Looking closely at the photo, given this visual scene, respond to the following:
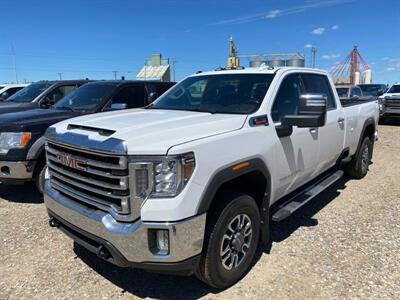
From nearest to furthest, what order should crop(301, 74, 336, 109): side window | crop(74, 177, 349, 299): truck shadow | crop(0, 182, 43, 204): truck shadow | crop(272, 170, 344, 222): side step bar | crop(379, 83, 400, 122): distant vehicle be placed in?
crop(74, 177, 349, 299): truck shadow → crop(272, 170, 344, 222): side step bar → crop(301, 74, 336, 109): side window → crop(0, 182, 43, 204): truck shadow → crop(379, 83, 400, 122): distant vehicle

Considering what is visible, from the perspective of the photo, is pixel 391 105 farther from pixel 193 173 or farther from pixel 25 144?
pixel 193 173

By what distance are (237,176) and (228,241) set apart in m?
0.58

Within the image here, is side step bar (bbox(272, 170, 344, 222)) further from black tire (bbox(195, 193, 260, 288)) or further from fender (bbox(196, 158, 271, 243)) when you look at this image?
black tire (bbox(195, 193, 260, 288))

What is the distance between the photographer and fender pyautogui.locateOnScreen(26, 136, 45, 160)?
193 inches

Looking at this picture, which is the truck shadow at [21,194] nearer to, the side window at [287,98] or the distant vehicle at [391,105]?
the side window at [287,98]

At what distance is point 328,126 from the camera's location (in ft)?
15.4

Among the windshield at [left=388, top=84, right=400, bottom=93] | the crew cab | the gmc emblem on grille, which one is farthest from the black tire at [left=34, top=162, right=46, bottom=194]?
the windshield at [left=388, top=84, right=400, bottom=93]

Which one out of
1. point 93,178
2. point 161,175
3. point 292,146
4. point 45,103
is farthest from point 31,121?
point 292,146

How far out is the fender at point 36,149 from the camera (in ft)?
16.1

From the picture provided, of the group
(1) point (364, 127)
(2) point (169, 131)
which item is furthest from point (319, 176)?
(2) point (169, 131)

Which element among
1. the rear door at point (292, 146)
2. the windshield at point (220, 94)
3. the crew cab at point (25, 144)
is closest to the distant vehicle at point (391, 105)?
the rear door at point (292, 146)

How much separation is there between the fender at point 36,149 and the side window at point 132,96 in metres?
1.67

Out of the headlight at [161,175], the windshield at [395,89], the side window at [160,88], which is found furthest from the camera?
the windshield at [395,89]

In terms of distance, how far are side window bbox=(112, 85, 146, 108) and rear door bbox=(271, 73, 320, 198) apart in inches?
133
